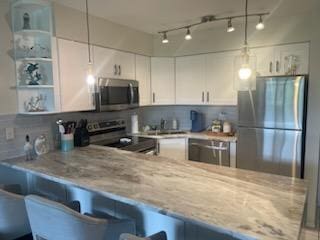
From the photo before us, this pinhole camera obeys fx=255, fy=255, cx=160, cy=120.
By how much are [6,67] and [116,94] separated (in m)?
1.25

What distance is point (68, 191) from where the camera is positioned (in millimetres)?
2279

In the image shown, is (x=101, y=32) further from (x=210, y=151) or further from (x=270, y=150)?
(x=270, y=150)

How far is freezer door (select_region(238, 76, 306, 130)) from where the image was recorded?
111 inches

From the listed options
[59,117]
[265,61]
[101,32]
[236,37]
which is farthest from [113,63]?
[265,61]

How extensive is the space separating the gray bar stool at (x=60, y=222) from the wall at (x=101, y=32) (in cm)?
186

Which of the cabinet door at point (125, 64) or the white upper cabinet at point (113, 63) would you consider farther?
the cabinet door at point (125, 64)

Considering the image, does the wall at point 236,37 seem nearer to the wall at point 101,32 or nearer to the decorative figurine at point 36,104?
the wall at point 101,32

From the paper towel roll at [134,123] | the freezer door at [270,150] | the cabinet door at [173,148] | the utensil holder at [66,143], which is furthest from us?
the paper towel roll at [134,123]

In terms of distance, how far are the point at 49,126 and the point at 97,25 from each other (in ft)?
4.32

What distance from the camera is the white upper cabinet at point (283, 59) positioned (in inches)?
118

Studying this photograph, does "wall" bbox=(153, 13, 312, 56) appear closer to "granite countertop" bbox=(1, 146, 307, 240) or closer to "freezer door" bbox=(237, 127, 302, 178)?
"freezer door" bbox=(237, 127, 302, 178)

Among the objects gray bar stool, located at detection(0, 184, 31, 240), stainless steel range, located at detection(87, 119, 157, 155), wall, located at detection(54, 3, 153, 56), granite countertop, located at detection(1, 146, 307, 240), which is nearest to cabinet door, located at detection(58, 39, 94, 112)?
wall, located at detection(54, 3, 153, 56)

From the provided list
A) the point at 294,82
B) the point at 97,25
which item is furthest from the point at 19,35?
the point at 294,82

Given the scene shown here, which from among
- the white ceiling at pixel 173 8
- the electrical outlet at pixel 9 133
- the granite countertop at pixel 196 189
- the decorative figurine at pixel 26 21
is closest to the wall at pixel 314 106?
the white ceiling at pixel 173 8
